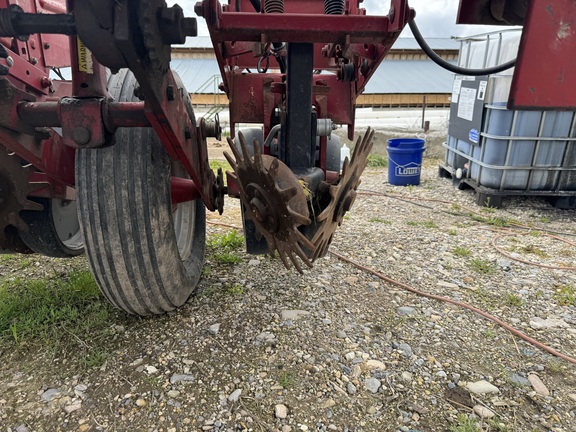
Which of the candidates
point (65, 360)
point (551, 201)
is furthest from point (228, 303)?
point (551, 201)

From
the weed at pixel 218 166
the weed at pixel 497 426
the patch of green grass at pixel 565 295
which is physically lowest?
the weed at pixel 218 166

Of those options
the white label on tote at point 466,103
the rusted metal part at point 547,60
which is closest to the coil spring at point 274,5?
the rusted metal part at point 547,60

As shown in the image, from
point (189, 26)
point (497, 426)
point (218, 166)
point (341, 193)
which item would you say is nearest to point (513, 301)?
point (497, 426)

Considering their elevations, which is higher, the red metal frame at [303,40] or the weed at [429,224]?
the red metal frame at [303,40]

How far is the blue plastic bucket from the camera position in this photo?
548 cm

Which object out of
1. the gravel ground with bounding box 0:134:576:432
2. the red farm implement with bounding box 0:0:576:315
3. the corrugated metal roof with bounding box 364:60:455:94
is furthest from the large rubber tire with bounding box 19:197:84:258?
the corrugated metal roof with bounding box 364:60:455:94

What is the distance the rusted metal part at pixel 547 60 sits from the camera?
93 centimetres

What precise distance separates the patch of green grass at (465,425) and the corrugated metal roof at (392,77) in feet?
41.4

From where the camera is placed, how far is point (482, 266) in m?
2.90

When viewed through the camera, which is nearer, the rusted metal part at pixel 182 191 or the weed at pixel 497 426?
the weed at pixel 497 426

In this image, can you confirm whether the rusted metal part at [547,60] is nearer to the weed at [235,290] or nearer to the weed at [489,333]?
the weed at [489,333]

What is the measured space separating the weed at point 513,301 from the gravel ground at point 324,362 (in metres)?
0.01

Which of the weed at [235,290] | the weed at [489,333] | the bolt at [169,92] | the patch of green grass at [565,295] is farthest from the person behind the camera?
the patch of green grass at [565,295]

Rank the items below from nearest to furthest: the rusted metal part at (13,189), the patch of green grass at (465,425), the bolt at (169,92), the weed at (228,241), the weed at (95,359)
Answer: the bolt at (169,92) < the patch of green grass at (465,425) < the rusted metal part at (13,189) < the weed at (95,359) < the weed at (228,241)
